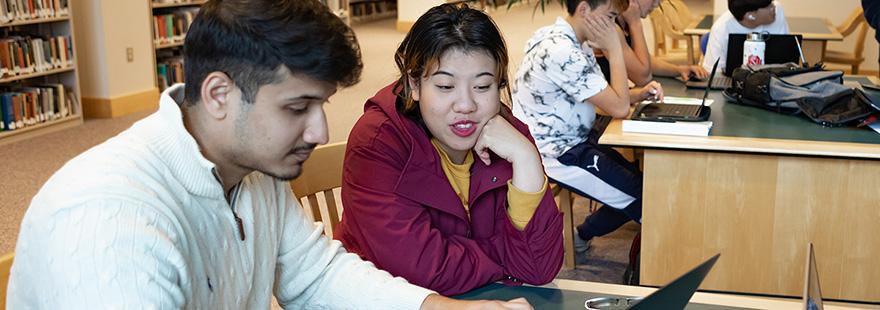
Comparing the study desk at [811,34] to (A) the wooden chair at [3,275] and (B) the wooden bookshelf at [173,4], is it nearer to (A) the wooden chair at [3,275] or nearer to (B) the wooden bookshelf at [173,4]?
(B) the wooden bookshelf at [173,4]

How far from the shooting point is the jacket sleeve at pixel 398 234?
1650mm

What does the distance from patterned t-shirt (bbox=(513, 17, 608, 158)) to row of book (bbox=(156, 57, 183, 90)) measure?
451 centimetres

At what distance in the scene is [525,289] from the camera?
1606 millimetres

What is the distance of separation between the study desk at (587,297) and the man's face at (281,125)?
517mm

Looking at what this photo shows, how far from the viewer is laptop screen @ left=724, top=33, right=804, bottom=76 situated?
400 centimetres

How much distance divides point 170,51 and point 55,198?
6755mm

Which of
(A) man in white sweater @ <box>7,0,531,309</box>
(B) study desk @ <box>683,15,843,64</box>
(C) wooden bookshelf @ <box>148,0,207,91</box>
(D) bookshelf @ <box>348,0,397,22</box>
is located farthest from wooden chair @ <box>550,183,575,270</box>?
(D) bookshelf @ <box>348,0,397,22</box>

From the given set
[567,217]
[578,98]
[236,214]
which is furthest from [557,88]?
[236,214]

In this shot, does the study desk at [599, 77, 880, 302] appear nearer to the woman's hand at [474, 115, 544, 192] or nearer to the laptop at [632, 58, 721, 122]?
the laptop at [632, 58, 721, 122]

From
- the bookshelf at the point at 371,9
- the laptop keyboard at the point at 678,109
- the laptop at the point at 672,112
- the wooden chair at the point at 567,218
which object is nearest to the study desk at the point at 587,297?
the laptop at the point at 672,112

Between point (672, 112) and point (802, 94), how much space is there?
0.41m

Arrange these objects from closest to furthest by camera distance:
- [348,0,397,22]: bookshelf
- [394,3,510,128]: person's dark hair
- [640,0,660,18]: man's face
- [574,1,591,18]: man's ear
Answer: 1. [394,3,510,128]: person's dark hair
2. [574,1,591,18]: man's ear
3. [640,0,660,18]: man's face
4. [348,0,397,22]: bookshelf

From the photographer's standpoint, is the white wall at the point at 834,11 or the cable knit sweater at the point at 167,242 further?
the white wall at the point at 834,11

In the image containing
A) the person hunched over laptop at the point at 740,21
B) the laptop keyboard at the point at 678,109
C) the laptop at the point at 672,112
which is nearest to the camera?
the laptop at the point at 672,112
